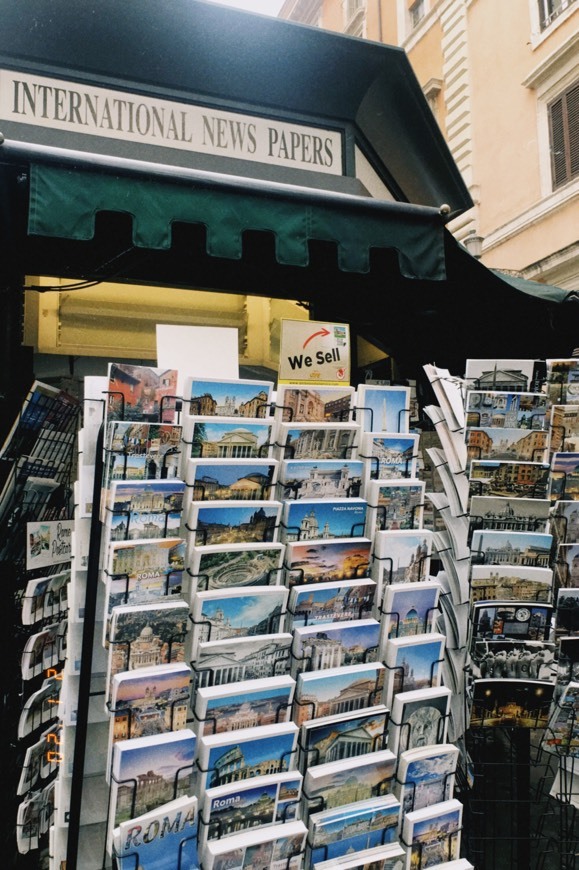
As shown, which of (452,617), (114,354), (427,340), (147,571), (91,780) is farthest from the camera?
(427,340)

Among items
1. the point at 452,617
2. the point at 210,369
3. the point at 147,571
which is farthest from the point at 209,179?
the point at 452,617

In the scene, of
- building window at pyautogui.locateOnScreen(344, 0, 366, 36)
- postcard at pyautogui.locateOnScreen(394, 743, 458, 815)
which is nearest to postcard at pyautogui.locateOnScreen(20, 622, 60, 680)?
postcard at pyautogui.locateOnScreen(394, 743, 458, 815)

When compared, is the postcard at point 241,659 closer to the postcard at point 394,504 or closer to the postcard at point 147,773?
the postcard at point 147,773

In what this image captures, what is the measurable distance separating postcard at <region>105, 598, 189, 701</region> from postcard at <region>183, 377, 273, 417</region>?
661 mm

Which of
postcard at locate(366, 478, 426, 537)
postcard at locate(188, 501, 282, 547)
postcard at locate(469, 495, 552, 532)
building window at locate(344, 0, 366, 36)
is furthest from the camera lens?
building window at locate(344, 0, 366, 36)

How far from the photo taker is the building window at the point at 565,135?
971 centimetres

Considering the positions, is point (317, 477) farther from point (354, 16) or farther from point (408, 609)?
point (354, 16)

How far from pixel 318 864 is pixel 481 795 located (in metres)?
1.29

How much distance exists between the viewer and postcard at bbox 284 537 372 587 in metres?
2.18

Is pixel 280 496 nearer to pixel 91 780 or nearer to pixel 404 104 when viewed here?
pixel 91 780

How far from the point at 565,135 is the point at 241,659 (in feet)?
35.0

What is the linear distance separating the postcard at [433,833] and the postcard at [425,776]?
0.03 m

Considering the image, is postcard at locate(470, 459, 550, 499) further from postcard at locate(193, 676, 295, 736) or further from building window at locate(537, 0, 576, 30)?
building window at locate(537, 0, 576, 30)

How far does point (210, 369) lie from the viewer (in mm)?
2299
